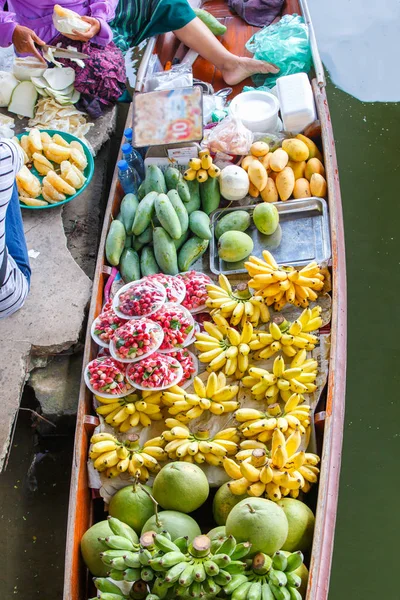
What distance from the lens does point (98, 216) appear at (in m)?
3.87

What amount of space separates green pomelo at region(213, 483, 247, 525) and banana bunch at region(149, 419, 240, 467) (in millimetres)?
134

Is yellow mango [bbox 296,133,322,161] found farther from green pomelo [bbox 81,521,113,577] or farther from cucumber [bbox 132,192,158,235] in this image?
green pomelo [bbox 81,521,113,577]

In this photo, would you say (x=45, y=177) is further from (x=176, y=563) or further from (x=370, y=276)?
(x=176, y=563)

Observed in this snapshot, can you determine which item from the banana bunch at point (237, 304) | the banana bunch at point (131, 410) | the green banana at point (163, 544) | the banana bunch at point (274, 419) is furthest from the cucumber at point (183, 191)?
the green banana at point (163, 544)

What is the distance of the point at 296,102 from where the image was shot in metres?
3.50

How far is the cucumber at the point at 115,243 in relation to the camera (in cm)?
309

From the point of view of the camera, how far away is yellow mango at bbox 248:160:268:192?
127 inches

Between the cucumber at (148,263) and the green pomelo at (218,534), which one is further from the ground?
the cucumber at (148,263)

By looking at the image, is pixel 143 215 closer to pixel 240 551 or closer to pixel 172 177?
pixel 172 177

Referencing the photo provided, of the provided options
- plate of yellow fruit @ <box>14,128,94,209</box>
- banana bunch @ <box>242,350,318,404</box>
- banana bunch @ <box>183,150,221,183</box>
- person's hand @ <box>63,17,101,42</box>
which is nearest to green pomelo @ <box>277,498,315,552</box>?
banana bunch @ <box>242,350,318,404</box>

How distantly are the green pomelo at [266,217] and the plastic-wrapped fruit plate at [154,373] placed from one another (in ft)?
3.13

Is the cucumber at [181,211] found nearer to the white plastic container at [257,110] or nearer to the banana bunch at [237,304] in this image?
the banana bunch at [237,304]

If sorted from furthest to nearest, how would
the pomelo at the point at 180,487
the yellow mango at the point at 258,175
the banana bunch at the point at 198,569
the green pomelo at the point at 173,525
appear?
the yellow mango at the point at 258,175 < the pomelo at the point at 180,487 < the green pomelo at the point at 173,525 < the banana bunch at the point at 198,569

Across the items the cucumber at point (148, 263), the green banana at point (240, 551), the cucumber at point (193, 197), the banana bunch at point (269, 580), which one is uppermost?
the cucumber at point (193, 197)
